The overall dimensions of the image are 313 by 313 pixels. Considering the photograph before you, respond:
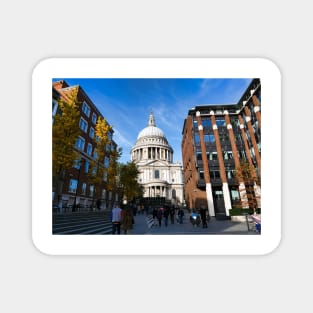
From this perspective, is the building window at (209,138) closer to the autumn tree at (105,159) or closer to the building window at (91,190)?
the autumn tree at (105,159)

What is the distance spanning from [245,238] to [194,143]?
17.7 m

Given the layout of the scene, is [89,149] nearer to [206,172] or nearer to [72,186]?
[72,186]

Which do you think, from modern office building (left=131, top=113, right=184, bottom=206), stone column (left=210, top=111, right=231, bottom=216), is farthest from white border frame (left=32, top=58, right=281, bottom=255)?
modern office building (left=131, top=113, right=184, bottom=206)

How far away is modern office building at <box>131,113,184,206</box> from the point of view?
5819cm

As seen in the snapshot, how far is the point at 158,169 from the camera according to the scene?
62.5m

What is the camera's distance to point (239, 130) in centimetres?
1744

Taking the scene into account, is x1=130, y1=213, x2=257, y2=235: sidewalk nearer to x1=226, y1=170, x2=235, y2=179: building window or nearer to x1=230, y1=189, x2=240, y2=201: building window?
x1=230, y1=189, x2=240, y2=201: building window
